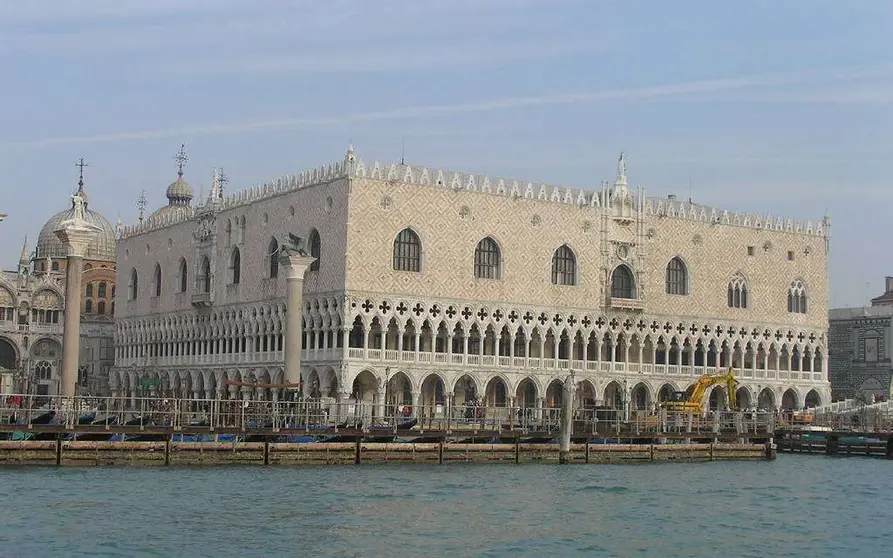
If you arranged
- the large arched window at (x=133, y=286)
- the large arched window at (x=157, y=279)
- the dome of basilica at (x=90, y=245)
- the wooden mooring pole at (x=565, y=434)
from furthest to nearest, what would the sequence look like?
the dome of basilica at (x=90, y=245) → the large arched window at (x=133, y=286) → the large arched window at (x=157, y=279) → the wooden mooring pole at (x=565, y=434)

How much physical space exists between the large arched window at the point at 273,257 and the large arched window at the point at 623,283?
14.0 m

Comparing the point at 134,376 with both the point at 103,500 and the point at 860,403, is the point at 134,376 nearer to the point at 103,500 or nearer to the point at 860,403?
the point at 860,403

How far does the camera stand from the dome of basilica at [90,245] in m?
87.2

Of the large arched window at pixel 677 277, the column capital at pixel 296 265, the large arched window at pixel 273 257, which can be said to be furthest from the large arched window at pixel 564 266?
the column capital at pixel 296 265

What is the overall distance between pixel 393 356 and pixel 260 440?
14981mm

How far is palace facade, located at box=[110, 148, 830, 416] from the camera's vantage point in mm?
55062

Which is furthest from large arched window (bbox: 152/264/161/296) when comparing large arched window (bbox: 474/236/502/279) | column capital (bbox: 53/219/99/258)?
column capital (bbox: 53/219/99/258)

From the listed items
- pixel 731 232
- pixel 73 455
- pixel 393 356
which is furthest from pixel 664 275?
pixel 73 455

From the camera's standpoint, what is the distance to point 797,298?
6656cm

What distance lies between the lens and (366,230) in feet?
178

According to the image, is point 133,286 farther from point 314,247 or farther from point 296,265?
point 296,265

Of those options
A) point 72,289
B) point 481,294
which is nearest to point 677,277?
point 481,294

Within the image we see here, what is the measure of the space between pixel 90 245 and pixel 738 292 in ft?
134

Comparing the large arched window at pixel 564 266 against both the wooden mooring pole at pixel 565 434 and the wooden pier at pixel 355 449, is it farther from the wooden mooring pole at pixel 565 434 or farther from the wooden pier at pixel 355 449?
the wooden mooring pole at pixel 565 434
